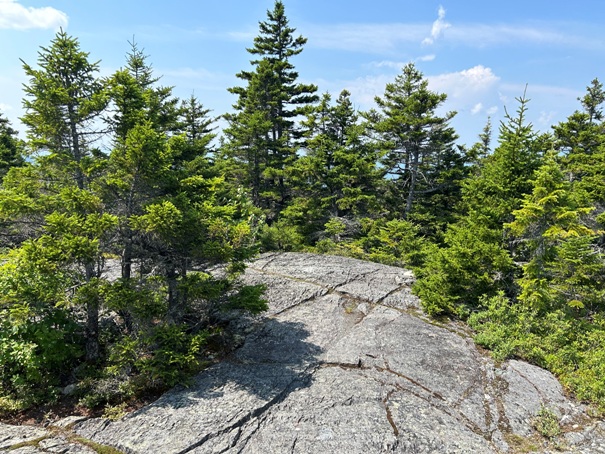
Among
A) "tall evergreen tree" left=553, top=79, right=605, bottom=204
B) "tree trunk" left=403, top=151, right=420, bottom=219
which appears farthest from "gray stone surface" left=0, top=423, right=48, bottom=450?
"tall evergreen tree" left=553, top=79, right=605, bottom=204

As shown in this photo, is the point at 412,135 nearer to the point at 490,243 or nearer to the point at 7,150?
the point at 490,243

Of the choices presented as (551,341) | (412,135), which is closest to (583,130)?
(412,135)

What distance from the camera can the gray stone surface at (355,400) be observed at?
5547mm

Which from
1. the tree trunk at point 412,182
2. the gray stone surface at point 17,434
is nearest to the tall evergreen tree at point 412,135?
the tree trunk at point 412,182

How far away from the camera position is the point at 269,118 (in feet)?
82.4

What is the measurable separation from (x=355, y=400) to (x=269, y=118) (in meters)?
22.1

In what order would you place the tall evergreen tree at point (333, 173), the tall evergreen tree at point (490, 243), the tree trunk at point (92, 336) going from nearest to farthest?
the tree trunk at point (92, 336) < the tall evergreen tree at point (490, 243) < the tall evergreen tree at point (333, 173)

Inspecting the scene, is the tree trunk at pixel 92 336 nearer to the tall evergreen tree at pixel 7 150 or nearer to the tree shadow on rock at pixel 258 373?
the tree shadow on rock at pixel 258 373

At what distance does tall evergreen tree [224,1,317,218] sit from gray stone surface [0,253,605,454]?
15.1 metres

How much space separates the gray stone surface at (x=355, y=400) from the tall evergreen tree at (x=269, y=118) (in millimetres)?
15087

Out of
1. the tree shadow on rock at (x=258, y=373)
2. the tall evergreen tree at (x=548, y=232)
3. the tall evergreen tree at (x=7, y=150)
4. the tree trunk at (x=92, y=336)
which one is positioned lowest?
the tree shadow on rock at (x=258, y=373)

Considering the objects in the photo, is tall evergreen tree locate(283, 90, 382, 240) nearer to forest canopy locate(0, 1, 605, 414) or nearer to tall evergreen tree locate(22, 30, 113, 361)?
forest canopy locate(0, 1, 605, 414)

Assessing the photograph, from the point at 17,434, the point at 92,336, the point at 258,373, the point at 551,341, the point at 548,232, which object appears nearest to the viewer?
the point at 17,434

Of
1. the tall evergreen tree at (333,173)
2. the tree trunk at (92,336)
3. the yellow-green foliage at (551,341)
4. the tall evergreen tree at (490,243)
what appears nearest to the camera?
the yellow-green foliage at (551,341)
